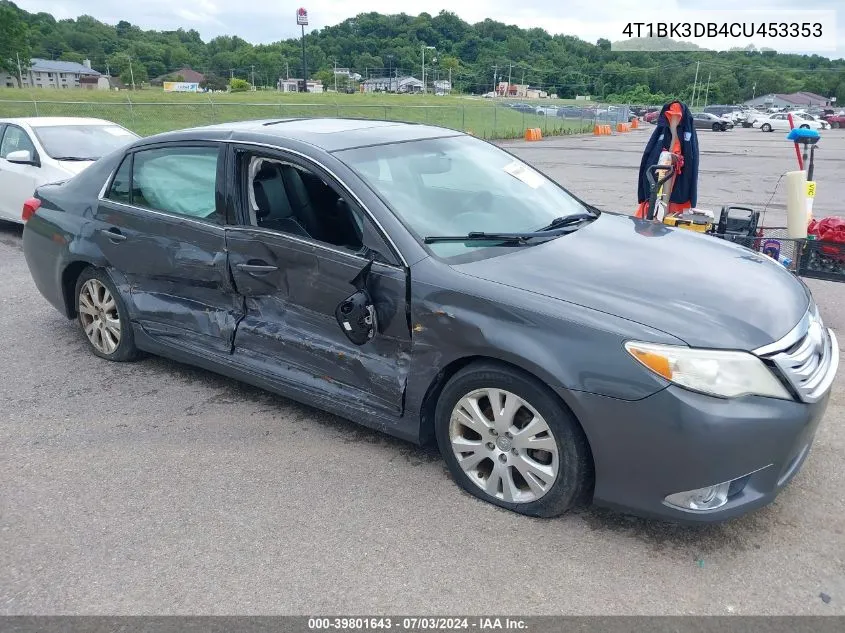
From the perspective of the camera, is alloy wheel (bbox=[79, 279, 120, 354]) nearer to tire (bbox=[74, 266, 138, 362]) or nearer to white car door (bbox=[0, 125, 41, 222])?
tire (bbox=[74, 266, 138, 362])

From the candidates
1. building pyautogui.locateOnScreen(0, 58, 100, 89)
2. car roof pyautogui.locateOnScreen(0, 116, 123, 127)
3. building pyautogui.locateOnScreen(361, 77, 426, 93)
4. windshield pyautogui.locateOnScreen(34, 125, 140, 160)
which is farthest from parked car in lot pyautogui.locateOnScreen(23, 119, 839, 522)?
building pyautogui.locateOnScreen(361, 77, 426, 93)

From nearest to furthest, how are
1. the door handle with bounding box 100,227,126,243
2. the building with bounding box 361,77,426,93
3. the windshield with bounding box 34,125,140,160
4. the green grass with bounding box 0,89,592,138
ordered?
1. the door handle with bounding box 100,227,126,243
2. the windshield with bounding box 34,125,140,160
3. the green grass with bounding box 0,89,592,138
4. the building with bounding box 361,77,426,93

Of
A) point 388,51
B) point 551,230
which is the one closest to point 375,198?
point 551,230

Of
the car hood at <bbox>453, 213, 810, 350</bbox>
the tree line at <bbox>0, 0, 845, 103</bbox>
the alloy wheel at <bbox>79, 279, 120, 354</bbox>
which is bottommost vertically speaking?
the alloy wheel at <bbox>79, 279, 120, 354</bbox>

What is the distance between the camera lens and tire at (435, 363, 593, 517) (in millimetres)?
2865

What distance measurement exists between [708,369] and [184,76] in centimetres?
11574

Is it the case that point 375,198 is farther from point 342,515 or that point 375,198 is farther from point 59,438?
point 59,438

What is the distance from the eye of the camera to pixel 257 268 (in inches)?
149

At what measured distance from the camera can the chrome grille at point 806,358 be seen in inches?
108

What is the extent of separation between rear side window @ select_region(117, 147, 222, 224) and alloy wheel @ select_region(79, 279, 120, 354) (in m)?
0.64

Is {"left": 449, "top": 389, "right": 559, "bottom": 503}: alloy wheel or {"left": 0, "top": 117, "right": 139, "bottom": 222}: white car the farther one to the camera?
{"left": 0, "top": 117, "right": 139, "bottom": 222}: white car

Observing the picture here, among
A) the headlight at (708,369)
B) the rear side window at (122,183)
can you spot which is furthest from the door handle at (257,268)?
the headlight at (708,369)

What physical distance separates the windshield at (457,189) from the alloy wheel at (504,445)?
721 mm

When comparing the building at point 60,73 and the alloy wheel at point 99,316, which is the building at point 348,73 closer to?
the building at point 60,73
